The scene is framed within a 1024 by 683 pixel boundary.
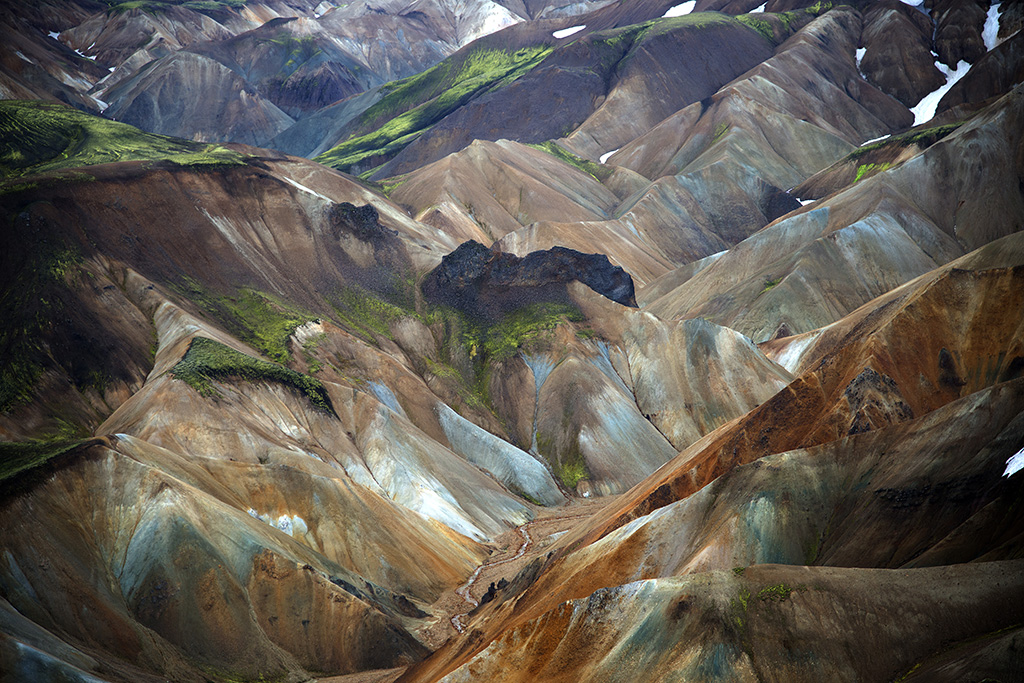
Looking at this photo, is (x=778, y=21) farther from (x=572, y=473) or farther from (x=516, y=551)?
(x=516, y=551)

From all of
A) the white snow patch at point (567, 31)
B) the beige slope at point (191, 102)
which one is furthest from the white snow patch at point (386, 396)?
the white snow patch at point (567, 31)

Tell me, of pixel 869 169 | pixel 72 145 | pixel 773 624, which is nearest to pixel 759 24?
pixel 869 169

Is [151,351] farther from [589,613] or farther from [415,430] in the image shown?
[589,613]

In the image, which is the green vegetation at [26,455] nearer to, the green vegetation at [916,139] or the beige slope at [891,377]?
the beige slope at [891,377]

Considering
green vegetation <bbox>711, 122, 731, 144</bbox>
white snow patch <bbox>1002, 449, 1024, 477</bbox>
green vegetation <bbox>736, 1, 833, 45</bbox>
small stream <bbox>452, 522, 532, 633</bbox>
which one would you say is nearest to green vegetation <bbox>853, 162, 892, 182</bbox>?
green vegetation <bbox>711, 122, 731, 144</bbox>

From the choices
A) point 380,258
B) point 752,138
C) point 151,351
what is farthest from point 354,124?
point 151,351
